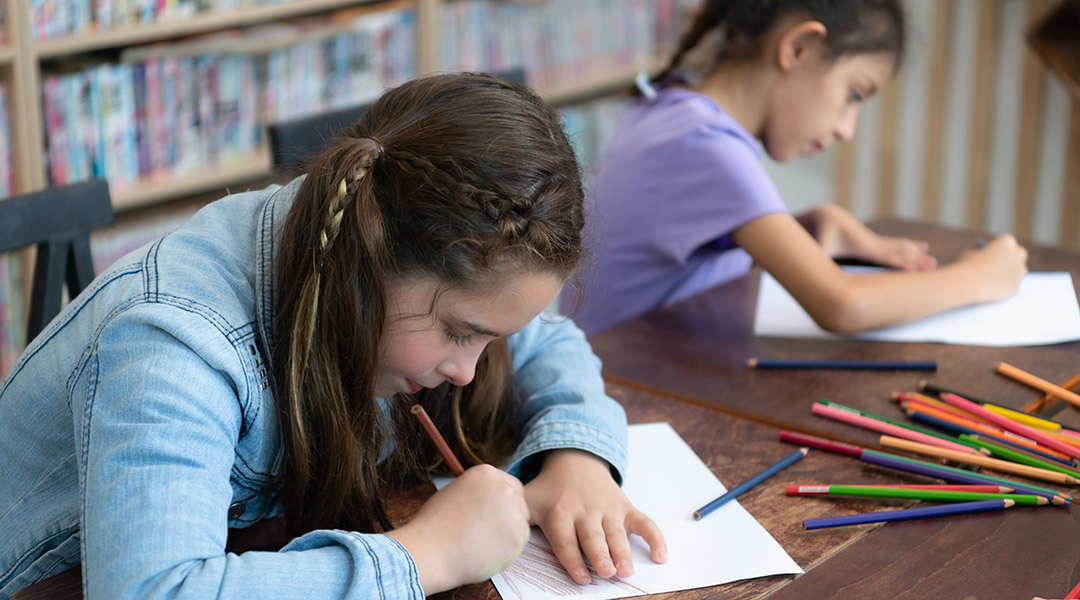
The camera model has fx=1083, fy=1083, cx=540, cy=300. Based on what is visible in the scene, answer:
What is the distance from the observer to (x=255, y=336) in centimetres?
81

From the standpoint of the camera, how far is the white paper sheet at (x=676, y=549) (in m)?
0.79

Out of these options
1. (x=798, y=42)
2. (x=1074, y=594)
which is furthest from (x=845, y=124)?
(x=1074, y=594)

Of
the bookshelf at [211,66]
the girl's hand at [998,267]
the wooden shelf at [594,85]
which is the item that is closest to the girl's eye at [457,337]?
the girl's hand at [998,267]

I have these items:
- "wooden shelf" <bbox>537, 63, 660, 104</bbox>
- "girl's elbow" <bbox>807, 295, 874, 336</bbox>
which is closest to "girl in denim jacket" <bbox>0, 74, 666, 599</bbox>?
"girl's elbow" <bbox>807, 295, 874, 336</bbox>

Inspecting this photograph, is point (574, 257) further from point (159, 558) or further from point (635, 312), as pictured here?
point (635, 312)

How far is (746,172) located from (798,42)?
0.26 metres

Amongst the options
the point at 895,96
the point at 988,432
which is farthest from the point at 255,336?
the point at 895,96

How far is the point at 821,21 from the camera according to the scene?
1.55m

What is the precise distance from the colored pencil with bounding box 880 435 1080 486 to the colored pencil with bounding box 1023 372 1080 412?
148 mm

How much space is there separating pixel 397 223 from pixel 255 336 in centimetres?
14

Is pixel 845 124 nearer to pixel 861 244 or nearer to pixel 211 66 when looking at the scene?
pixel 861 244

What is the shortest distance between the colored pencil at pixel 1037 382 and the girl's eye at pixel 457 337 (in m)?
0.62

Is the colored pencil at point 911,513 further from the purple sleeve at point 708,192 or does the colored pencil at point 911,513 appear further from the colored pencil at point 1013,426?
the purple sleeve at point 708,192

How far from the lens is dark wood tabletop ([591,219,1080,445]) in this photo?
3.55ft
